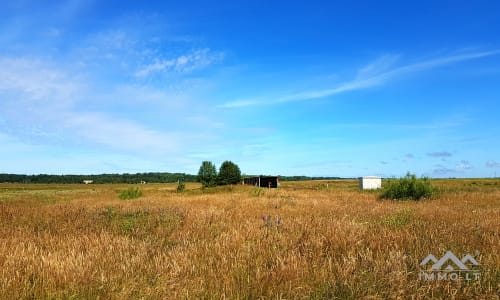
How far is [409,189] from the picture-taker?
74.9ft

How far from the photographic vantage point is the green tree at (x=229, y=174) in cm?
10056

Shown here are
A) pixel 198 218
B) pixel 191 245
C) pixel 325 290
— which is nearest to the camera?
pixel 325 290

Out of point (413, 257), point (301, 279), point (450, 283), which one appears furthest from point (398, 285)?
point (413, 257)

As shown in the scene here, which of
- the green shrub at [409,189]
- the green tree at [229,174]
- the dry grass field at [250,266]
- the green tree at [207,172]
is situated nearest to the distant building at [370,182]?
the green shrub at [409,189]

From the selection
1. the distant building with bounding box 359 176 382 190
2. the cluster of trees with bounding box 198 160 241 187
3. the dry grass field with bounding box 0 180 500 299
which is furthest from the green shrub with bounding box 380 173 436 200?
the cluster of trees with bounding box 198 160 241 187

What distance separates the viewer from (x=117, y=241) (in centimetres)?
573

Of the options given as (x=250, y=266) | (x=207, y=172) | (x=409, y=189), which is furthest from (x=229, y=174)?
(x=250, y=266)

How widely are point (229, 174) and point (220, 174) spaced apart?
2.94 m

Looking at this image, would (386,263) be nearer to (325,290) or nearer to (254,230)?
(325,290)

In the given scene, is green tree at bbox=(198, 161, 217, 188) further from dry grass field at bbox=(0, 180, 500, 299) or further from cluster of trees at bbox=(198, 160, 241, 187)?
dry grass field at bbox=(0, 180, 500, 299)

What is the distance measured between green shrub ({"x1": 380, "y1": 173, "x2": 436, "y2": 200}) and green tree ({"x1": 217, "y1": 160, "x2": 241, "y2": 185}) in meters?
78.2

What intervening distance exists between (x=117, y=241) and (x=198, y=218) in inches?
133

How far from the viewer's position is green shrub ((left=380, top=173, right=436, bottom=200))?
22.2 m

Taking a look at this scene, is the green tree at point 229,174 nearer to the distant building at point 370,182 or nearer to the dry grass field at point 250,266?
the distant building at point 370,182
